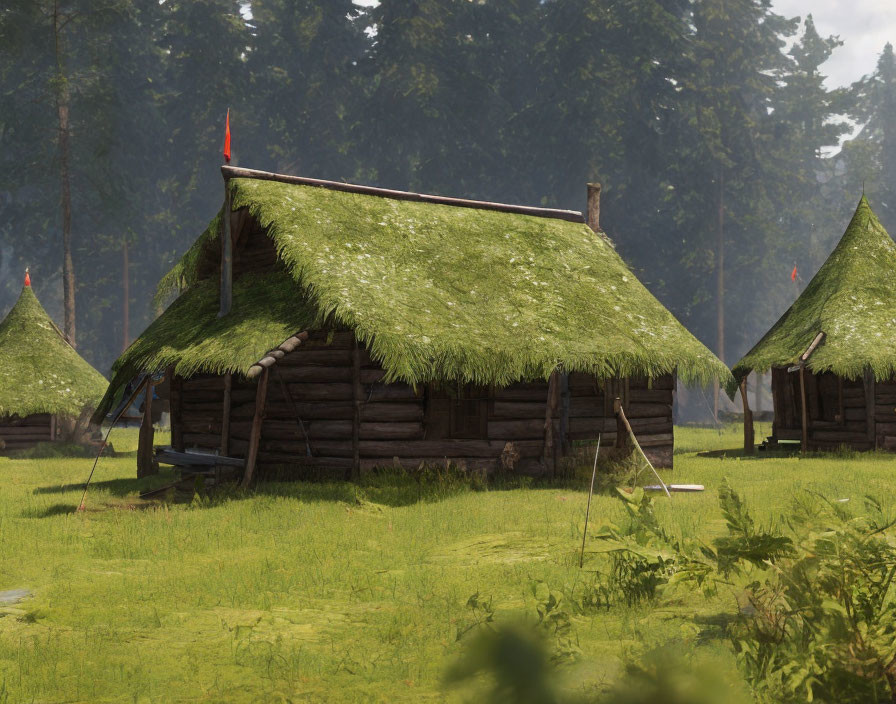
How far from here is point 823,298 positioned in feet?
84.3

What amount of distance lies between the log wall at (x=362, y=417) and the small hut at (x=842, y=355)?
21.0ft

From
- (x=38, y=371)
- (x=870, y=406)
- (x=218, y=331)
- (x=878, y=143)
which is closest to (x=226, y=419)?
(x=218, y=331)

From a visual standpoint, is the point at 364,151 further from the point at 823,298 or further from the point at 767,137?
the point at 823,298

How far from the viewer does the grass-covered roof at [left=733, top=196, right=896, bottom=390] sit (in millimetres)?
22500

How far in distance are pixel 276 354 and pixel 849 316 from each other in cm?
1536

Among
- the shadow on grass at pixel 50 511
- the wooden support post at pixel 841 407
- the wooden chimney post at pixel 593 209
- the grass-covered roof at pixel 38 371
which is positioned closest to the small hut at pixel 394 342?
the shadow on grass at pixel 50 511

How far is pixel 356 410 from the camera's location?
16.8 m

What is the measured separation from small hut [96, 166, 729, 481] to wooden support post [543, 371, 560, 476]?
31mm

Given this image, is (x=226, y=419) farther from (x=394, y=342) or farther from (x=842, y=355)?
(x=842, y=355)

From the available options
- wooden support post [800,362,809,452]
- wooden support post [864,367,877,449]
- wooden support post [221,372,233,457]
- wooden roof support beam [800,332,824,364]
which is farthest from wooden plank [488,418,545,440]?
wooden support post [864,367,877,449]

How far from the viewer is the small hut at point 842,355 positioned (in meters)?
23.0

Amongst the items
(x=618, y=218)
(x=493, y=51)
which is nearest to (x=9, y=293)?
(x=493, y=51)

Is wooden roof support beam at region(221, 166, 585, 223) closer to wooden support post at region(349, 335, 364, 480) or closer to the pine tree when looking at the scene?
wooden support post at region(349, 335, 364, 480)

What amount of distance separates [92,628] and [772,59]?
2815 inches
